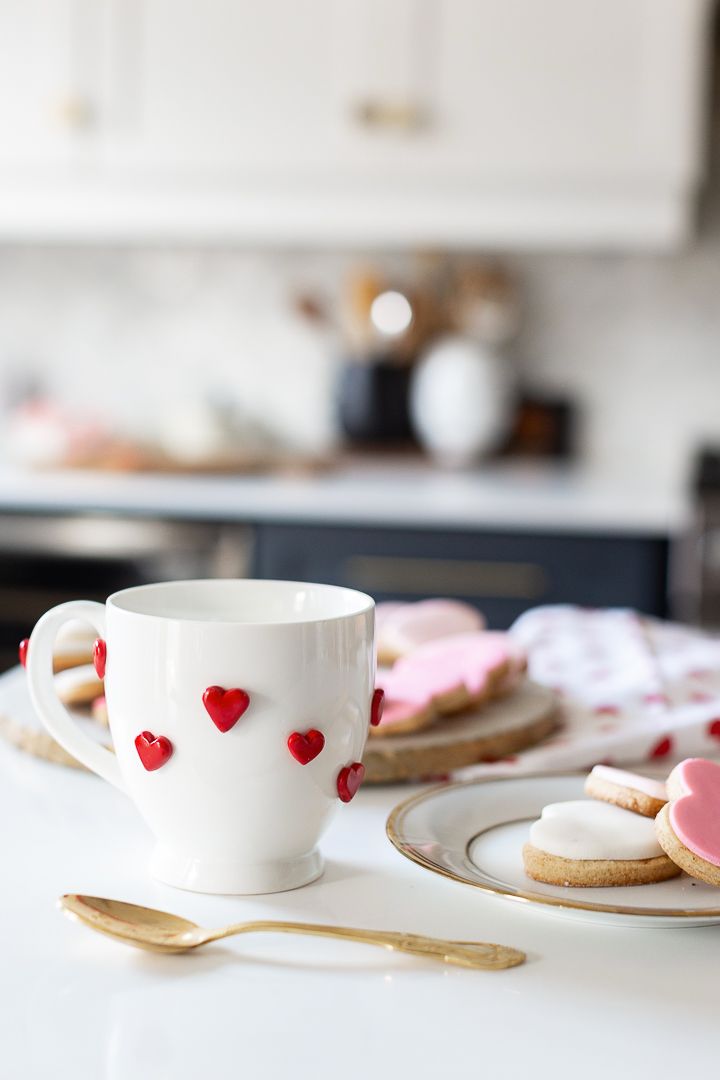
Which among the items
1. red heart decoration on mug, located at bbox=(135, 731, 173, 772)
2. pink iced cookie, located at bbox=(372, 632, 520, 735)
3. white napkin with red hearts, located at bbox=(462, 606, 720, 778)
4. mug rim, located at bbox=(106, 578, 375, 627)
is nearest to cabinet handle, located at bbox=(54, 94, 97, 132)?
white napkin with red hearts, located at bbox=(462, 606, 720, 778)

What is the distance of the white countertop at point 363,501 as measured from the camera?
212 centimetres

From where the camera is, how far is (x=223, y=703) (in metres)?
0.51

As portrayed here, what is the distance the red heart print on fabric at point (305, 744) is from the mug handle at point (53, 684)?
0.33 feet

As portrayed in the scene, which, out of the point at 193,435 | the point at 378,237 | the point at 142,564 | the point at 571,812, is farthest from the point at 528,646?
the point at 193,435

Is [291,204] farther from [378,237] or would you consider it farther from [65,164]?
[65,164]

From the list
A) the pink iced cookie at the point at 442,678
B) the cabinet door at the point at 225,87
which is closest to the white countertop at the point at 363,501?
the cabinet door at the point at 225,87

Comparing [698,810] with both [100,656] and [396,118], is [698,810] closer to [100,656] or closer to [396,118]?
[100,656]

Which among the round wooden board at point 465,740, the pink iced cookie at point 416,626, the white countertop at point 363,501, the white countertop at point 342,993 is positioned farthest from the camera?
the white countertop at point 363,501

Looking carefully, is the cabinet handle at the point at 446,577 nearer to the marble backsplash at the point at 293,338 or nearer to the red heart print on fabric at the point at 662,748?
the marble backsplash at the point at 293,338

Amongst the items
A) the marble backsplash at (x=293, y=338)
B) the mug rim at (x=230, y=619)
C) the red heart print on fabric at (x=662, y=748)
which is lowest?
the red heart print on fabric at (x=662, y=748)

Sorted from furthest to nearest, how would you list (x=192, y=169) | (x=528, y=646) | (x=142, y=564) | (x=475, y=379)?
(x=475, y=379) → (x=192, y=169) → (x=142, y=564) → (x=528, y=646)

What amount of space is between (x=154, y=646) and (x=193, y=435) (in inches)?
85.0

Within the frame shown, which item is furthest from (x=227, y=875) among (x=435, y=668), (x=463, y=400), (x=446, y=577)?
(x=463, y=400)

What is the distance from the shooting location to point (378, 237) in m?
2.41
